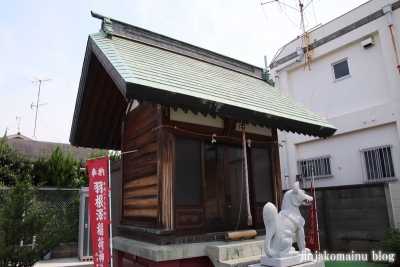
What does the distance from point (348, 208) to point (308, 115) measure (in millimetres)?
3240

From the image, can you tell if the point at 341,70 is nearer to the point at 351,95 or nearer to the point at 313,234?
the point at 351,95

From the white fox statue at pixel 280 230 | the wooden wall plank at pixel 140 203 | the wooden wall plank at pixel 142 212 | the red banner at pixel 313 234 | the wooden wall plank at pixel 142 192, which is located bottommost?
the red banner at pixel 313 234

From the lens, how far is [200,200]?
18.9 feet

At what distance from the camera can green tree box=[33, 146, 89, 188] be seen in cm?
1258

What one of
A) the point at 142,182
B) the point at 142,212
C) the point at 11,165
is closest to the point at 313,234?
the point at 142,212

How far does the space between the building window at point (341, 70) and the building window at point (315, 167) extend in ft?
10.1

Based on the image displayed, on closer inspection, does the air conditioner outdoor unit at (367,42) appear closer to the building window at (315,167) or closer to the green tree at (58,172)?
the building window at (315,167)

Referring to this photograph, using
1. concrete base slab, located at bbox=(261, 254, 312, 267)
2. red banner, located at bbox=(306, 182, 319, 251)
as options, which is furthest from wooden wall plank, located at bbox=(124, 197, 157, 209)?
red banner, located at bbox=(306, 182, 319, 251)

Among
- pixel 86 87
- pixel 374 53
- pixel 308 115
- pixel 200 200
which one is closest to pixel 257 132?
pixel 308 115

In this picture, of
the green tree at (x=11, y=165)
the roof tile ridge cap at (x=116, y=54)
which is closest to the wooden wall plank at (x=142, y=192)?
the roof tile ridge cap at (x=116, y=54)

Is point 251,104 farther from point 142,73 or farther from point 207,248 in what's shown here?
point 207,248

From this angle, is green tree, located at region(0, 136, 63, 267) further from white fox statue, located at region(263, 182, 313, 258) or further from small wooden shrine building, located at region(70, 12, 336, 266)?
white fox statue, located at region(263, 182, 313, 258)

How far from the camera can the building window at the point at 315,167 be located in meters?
10.9

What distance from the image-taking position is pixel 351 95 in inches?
411
